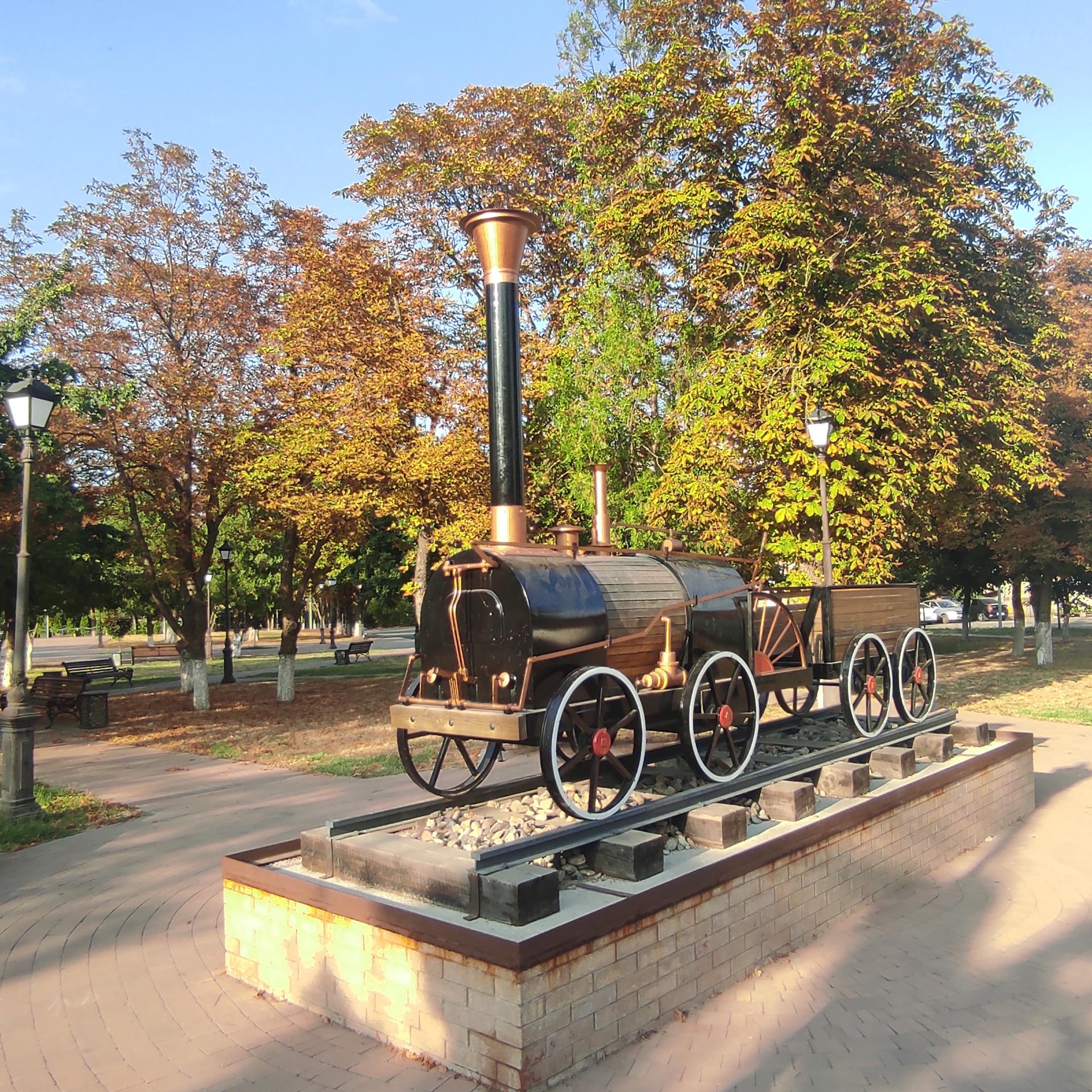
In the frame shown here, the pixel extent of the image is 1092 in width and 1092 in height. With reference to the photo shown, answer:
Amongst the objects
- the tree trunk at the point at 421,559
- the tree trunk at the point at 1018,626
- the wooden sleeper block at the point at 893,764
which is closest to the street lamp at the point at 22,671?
the tree trunk at the point at 421,559

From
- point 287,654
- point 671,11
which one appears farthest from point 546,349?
point 287,654

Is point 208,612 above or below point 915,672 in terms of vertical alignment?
above

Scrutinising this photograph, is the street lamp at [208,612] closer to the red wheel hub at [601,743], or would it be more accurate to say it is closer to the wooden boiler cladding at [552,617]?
the wooden boiler cladding at [552,617]

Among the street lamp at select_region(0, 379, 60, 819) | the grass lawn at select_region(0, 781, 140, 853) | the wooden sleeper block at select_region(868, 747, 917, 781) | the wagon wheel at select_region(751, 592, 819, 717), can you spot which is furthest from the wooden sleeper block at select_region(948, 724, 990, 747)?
the street lamp at select_region(0, 379, 60, 819)

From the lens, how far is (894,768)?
7012mm

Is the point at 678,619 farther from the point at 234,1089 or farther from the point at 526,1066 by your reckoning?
the point at 234,1089

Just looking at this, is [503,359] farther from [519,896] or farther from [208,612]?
[208,612]

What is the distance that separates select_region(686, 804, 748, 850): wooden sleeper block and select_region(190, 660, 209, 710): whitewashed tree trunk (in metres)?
14.6

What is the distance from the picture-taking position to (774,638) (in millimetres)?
7277

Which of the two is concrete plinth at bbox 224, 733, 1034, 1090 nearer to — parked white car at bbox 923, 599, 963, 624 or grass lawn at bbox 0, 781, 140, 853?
grass lawn at bbox 0, 781, 140, 853

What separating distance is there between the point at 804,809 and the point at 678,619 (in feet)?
4.79

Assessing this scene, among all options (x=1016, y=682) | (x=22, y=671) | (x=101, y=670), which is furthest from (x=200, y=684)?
(x=1016, y=682)

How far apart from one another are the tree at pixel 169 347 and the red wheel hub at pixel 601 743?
467 inches

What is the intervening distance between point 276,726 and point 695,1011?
39.8ft
